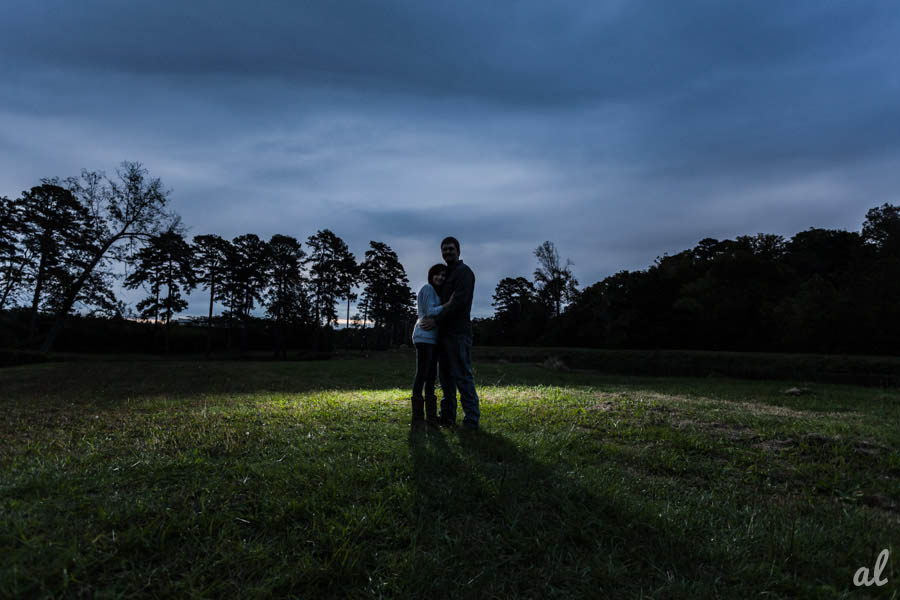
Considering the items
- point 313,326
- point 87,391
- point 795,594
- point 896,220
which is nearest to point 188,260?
point 313,326

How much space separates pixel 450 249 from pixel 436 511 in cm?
308

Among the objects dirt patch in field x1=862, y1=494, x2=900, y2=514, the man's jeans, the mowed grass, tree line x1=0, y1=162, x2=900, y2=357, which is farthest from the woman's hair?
tree line x1=0, y1=162, x2=900, y2=357

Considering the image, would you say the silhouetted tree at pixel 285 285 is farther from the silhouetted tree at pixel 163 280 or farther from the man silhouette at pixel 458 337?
the man silhouette at pixel 458 337

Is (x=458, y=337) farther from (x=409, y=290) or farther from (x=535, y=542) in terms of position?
(x=409, y=290)

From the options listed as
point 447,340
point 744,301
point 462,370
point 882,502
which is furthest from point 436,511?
point 744,301

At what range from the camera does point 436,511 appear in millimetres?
2408

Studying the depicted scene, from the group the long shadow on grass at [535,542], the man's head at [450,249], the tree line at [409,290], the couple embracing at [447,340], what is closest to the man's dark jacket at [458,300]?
the couple embracing at [447,340]

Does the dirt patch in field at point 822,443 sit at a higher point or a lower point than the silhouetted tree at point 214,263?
lower

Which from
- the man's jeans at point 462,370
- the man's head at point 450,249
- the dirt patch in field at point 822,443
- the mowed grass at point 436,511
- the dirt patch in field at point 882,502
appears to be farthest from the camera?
the man's head at point 450,249

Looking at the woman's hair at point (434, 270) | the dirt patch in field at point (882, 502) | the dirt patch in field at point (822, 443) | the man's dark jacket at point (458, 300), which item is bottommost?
the dirt patch in field at point (882, 502)

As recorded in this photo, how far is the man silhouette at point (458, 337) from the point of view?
15.0ft

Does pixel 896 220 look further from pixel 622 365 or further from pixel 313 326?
pixel 313 326

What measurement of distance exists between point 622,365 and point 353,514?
24467 millimetres

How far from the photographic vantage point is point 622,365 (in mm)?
23812
